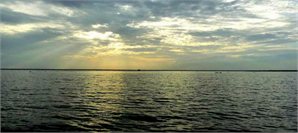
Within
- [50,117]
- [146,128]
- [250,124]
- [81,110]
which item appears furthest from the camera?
[81,110]

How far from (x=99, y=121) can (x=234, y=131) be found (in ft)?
43.7

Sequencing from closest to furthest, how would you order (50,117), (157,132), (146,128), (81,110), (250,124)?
(157,132) < (146,128) < (250,124) < (50,117) < (81,110)

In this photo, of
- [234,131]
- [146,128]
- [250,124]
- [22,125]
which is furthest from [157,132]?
[22,125]

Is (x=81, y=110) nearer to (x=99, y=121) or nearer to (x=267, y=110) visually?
(x=99, y=121)

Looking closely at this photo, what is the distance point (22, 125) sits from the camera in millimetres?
27859

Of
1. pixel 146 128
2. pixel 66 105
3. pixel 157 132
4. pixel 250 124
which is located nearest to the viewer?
pixel 157 132

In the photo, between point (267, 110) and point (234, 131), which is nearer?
point (234, 131)

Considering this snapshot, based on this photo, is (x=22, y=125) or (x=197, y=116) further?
(x=197, y=116)

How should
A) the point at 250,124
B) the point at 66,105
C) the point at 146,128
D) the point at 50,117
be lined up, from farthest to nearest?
the point at 66,105 < the point at 50,117 < the point at 250,124 < the point at 146,128

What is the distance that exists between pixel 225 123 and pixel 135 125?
913cm

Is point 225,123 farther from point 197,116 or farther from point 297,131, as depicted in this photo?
point 297,131

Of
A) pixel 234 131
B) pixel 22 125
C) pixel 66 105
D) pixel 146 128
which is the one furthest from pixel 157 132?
pixel 66 105

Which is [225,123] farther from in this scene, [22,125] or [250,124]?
[22,125]

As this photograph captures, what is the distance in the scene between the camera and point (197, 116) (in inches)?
1323
